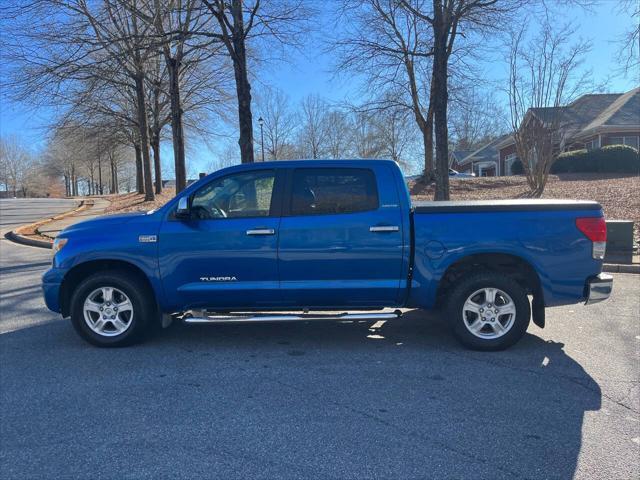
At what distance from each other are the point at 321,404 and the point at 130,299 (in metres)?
2.34

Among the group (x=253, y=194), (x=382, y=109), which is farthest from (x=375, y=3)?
(x=253, y=194)

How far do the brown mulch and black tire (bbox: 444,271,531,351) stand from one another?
833 centimetres

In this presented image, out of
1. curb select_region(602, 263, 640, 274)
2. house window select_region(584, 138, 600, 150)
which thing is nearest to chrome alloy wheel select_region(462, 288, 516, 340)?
curb select_region(602, 263, 640, 274)

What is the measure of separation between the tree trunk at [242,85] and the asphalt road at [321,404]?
713 centimetres

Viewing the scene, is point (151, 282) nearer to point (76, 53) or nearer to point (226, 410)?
point (226, 410)

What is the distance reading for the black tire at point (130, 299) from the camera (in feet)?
16.0

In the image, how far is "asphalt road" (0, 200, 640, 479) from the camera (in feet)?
9.60

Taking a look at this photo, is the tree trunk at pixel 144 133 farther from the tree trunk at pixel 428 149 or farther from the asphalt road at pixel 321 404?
the asphalt road at pixel 321 404

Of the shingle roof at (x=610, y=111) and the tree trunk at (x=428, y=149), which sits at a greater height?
the shingle roof at (x=610, y=111)

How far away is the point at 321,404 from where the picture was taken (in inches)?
145

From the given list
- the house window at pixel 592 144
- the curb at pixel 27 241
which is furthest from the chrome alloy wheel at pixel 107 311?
the house window at pixel 592 144

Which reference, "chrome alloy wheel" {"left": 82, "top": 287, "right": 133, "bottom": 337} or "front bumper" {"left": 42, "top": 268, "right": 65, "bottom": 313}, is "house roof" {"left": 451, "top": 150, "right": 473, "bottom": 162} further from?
"front bumper" {"left": 42, "top": 268, "right": 65, "bottom": 313}

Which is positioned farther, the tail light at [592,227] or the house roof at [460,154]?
the house roof at [460,154]

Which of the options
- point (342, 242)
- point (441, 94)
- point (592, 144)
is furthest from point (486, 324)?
point (592, 144)
